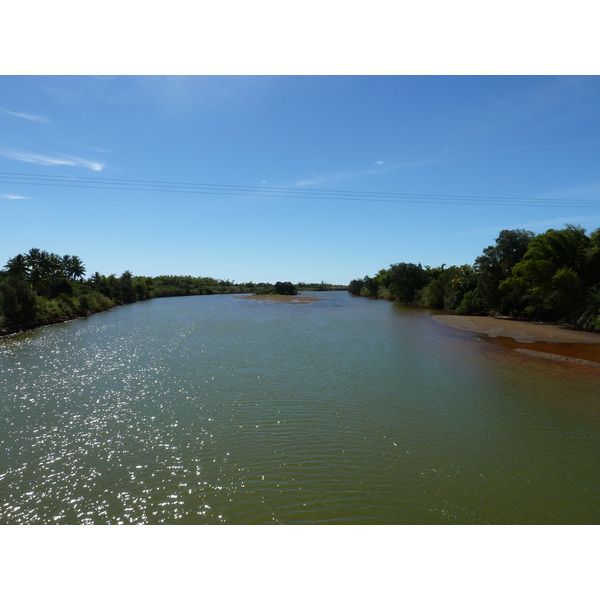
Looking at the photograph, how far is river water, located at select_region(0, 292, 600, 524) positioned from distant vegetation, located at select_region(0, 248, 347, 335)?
651 inches

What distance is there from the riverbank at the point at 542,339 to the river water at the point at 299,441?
2.38 meters

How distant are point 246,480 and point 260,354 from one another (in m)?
11.6

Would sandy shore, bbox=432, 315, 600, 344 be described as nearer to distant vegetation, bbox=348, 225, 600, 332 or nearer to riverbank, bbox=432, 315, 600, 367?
riverbank, bbox=432, 315, 600, 367

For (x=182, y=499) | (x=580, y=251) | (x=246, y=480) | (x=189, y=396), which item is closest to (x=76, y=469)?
(x=182, y=499)

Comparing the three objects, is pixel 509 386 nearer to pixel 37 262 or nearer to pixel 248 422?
pixel 248 422

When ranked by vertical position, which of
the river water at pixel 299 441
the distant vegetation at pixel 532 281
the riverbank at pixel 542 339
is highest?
the distant vegetation at pixel 532 281

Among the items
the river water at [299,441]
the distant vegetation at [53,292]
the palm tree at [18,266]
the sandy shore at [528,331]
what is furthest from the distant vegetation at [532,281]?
the palm tree at [18,266]

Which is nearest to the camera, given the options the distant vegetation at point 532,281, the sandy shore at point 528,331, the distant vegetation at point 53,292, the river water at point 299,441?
the river water at point 299,441

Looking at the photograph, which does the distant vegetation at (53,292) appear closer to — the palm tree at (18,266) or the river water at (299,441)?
the palm tree at (18,266)

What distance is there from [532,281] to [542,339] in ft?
24.0

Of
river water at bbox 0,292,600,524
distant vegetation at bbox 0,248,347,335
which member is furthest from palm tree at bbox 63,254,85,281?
river water at bbox 0,292,600,524

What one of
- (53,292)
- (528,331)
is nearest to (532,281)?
(528,331)

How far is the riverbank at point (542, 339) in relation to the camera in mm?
18203

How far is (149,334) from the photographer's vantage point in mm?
26719
